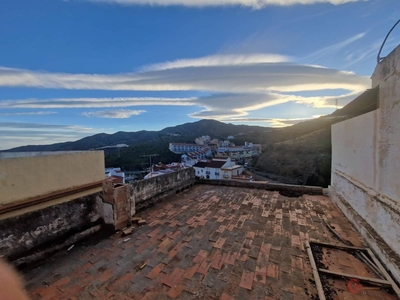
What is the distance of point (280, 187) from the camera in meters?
5.78

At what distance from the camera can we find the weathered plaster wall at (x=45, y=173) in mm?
2381

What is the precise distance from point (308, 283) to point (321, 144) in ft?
113

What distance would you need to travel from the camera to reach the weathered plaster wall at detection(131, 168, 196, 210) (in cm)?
415

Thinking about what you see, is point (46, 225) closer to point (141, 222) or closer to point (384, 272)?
point (141, 222)

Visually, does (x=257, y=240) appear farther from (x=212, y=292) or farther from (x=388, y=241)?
(x=388, y=241)

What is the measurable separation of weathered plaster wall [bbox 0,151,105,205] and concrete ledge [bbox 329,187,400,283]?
178 inches

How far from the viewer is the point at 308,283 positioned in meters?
2.08

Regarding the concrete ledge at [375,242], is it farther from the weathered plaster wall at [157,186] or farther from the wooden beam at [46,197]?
the wooden beam at [46,197]

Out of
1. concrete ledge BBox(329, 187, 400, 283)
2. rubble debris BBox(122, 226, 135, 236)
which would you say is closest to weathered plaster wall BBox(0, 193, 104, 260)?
rubble debris BBox(122, 226, 135, 236)

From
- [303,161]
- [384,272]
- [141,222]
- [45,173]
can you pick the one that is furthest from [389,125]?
[303,161]

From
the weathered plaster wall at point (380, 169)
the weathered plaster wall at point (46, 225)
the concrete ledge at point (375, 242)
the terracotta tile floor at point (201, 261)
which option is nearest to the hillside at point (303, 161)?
the weathered plaster wall at point (380, 169)

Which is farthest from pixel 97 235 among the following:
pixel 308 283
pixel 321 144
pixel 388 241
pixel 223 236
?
pixel 321 144

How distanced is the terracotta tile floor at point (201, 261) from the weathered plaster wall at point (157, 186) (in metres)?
0.39

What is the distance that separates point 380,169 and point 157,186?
4.31 meters
